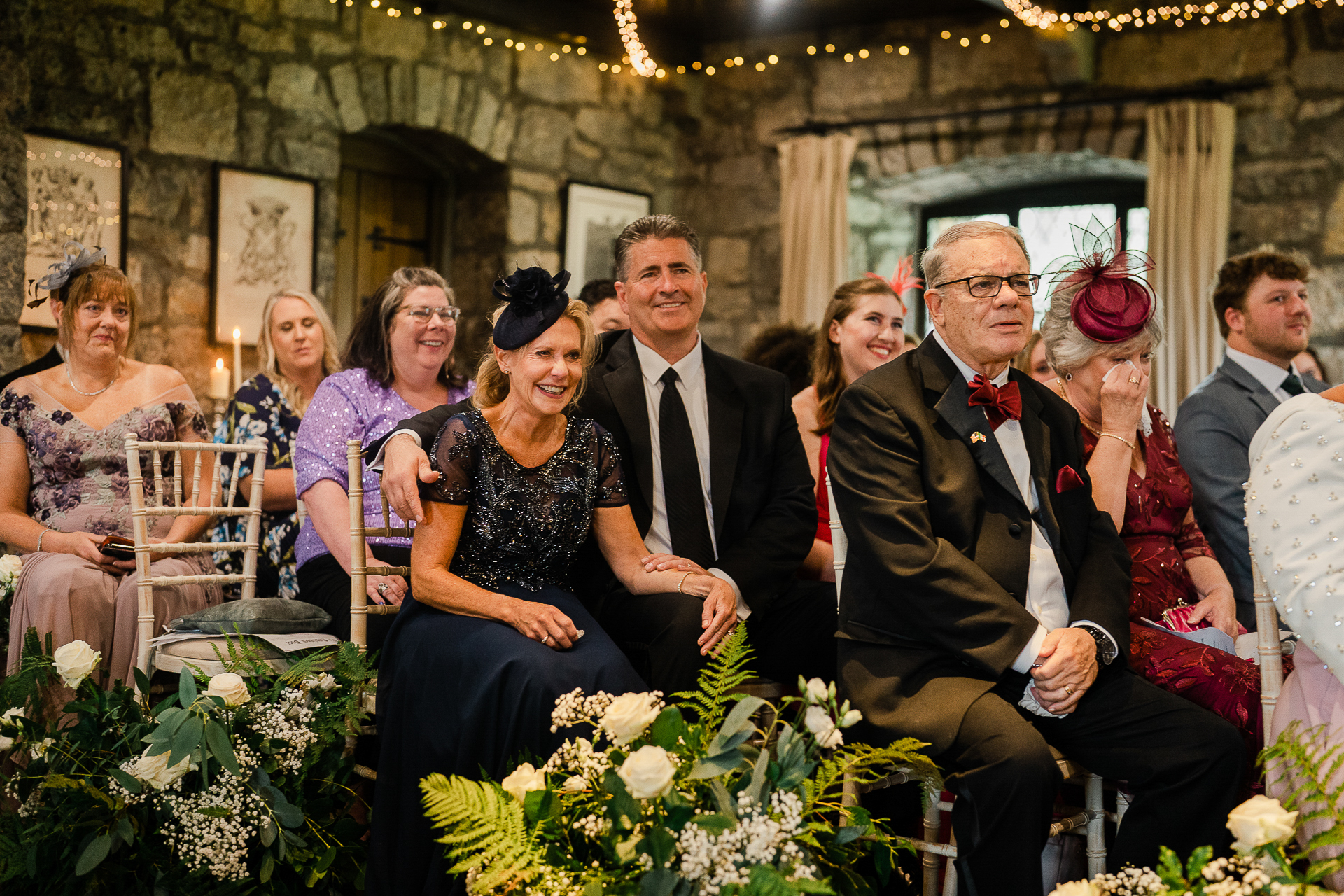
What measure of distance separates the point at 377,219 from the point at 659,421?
4.72 m

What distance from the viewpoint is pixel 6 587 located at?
10.7 feet

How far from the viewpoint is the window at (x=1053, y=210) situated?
7.32 meters

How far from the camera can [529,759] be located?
2322mm

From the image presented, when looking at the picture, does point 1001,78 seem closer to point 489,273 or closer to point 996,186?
point 996,186

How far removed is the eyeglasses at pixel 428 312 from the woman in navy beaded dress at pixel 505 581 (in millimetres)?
752

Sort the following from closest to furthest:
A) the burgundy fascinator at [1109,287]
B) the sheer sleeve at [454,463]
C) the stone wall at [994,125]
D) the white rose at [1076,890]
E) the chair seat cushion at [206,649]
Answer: the white rose at [1076,890] → the sheer sleeve at [454,463] → the burgundy fascinator at [1109,287] → the chair seat cushion at [206,649] → the stone wall at [994,125]

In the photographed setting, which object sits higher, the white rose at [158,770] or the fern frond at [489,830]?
the fern frond at [489,830]

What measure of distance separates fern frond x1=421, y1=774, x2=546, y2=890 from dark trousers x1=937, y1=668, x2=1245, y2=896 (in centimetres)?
84

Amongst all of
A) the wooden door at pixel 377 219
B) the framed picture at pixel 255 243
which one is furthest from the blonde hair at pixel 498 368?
the wooden door at pixel 377 219

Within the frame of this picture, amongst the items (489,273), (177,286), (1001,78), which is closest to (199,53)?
(177,286)

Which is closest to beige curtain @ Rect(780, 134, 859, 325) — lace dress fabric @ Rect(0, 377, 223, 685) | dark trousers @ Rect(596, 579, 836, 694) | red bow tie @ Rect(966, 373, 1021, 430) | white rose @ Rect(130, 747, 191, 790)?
lace dress fabric @ Rect(0, 377, 223, 685)

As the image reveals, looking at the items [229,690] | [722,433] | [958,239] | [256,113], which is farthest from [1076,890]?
[256,113]

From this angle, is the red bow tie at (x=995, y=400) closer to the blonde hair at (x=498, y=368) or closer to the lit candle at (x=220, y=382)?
the blonde hair at (x=498, y=368)

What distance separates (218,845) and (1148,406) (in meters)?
2.45
